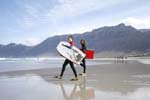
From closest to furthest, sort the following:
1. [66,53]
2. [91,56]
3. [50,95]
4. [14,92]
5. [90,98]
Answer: [90,98]
[50,95]
[14,92]
[66,53]
[91,56]

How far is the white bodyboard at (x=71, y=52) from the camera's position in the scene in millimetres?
14234

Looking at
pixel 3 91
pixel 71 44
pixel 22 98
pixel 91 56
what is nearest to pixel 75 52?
pixel 71 44

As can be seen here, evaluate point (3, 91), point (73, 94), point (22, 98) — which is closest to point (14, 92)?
point (3, 91)

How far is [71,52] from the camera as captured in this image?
1432 centimetres

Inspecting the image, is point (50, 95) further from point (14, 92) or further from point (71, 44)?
point (71, 44)

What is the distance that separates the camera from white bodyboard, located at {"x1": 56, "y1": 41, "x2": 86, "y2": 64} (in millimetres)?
14234

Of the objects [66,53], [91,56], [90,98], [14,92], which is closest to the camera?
[90,98]

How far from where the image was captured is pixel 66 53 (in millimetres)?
14234

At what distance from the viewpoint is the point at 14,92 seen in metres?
9.27

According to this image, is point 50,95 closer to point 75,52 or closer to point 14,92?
point 14,92

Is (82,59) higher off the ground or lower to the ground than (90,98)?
higher

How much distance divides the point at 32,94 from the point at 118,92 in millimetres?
2595

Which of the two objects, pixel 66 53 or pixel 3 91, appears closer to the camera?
pixel 3 91

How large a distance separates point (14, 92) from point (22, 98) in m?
1.27
